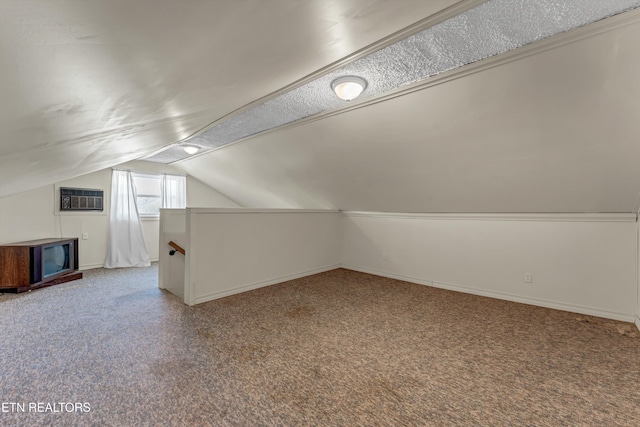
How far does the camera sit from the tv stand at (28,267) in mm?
3891

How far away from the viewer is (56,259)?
14.8 feet

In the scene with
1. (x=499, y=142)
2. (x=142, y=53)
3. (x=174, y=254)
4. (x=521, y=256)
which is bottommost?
(x=174, y=254)

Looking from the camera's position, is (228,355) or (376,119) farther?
(376,119)

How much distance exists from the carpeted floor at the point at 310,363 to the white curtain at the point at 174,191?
2.98 m

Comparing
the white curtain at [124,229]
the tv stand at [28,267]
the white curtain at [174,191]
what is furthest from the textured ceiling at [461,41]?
the white curtain at [174,191]

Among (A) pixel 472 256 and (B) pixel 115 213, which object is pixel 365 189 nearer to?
(A) pixel 472 256

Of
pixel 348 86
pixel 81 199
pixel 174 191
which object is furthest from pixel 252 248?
pixel 81 199

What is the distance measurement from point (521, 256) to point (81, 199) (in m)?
7.26

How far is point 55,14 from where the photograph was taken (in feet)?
1.80

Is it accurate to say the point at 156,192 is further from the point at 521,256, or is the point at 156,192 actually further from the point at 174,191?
the point at 521,256

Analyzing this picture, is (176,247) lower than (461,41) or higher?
lower

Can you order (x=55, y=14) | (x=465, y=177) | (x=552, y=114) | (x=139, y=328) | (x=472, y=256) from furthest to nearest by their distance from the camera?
1. (x=472, y=256)
2. (x=465, y=177)
3. (x=139, y=328)
4. (x=552, y=114)
5. (x=55, y=14)

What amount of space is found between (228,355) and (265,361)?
1.09 feet

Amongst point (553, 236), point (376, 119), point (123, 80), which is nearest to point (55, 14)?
point (123, 80)
